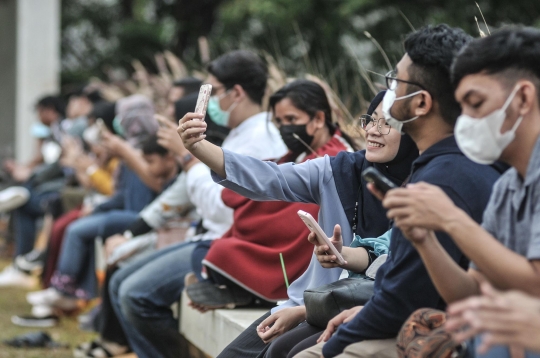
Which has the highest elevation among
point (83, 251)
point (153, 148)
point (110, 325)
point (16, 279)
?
point (153, 148)

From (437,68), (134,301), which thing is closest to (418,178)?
(437,68)

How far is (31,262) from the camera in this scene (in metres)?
9.30

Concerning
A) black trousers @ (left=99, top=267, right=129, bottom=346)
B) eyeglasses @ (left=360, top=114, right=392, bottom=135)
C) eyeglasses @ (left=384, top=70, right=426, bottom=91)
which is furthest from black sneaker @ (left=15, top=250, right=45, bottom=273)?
eyeglasses @ (left=384, top=70, right=426, bottom=91)

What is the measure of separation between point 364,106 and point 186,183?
1270 millimetres

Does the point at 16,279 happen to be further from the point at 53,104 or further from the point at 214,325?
the point at 214,325

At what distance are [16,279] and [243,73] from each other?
5.49 metres

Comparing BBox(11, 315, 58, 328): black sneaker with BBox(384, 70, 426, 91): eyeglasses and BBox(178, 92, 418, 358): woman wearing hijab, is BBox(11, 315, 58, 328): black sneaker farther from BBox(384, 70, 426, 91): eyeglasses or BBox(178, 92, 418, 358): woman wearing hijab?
BBox(384, 70, 426, 91): eyeglasses

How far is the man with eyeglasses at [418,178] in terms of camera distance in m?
2.63

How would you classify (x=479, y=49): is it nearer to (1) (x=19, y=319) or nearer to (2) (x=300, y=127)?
(2) (x=300, y=127)

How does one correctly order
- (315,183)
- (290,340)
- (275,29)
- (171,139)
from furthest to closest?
(275,29)
(171,139)
(315,183)
(290,340)

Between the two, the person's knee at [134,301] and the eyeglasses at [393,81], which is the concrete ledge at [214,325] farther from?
the eyeglasses at [393,81]

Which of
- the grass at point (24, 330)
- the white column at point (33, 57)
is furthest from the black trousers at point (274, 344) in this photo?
the white column at point (33, 57)

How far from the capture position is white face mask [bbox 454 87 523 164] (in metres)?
2.29

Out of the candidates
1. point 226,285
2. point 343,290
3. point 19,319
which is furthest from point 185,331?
point 19,319
